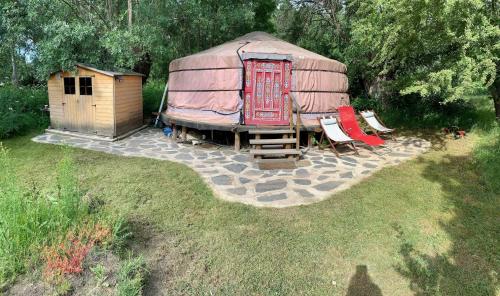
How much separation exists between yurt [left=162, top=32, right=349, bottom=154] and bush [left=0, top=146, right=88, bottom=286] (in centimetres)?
405

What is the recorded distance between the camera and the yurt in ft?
23.4

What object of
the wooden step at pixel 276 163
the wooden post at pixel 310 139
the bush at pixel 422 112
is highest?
the bush at pixel 422 112

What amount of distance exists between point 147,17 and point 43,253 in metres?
7.50

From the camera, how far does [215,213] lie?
13.0ft

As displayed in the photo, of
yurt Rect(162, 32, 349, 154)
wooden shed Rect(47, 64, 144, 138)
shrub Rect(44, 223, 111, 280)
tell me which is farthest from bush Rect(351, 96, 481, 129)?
shrub Rect(44, 223, 111, 280)

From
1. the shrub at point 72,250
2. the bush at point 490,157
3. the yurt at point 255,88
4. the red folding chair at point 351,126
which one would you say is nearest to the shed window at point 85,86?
the yurt at point 255,88

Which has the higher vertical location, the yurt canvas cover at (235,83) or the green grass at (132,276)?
the yurt canvas cover at (235,83)

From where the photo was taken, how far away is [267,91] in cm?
723

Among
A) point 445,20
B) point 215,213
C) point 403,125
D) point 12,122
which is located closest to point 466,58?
point 445,20

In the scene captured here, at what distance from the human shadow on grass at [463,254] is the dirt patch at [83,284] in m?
2.53

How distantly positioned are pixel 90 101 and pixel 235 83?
10.6ft

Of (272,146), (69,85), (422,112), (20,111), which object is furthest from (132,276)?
(422,112)

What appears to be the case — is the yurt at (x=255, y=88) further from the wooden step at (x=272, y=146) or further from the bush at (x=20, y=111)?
the bush at (x=20, y=111)

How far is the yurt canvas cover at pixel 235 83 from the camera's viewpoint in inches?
281
